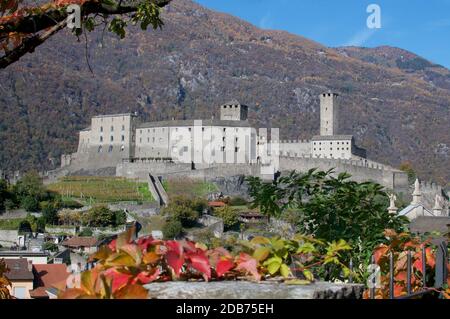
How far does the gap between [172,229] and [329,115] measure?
37.7 metres

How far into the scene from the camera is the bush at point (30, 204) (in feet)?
173

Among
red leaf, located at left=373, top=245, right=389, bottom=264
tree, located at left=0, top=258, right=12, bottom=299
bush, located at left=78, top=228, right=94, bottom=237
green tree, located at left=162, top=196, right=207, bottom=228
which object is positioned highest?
red leaf, located at left=373, top=245, right=389, bottom=264

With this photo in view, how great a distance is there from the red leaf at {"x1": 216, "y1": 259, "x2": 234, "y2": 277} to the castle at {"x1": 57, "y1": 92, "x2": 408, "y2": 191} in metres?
54.2

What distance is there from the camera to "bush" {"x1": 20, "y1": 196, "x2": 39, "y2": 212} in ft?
173

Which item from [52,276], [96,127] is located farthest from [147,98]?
[52,276]

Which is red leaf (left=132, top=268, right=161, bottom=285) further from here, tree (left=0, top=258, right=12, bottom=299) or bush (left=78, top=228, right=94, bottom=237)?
bush (left=78, top=228, right=94, bottom=237)

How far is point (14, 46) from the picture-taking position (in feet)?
9.60

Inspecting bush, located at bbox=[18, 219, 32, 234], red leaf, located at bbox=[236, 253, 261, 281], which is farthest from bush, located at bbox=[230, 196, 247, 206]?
red leaf, located at bbox=[236, 253, 261, 281]

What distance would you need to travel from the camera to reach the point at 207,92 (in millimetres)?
166875

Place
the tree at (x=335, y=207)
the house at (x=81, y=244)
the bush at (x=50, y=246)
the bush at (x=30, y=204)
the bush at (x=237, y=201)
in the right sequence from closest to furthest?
the tree at (x=335, y=207) < the house at (x=81, y=244) < the bush at (x=50, y=246) < the bush at (x=30, y=204) < the bush at (x=237, y=201)

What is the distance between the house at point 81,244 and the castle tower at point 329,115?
134ft

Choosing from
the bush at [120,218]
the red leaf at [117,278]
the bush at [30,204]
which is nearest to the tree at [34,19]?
the red leaf at [117,278]

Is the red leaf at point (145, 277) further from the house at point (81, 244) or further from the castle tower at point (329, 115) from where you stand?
the castle tower at point (329, 115)

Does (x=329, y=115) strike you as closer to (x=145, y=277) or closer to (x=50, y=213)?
(x=50, y=213)
